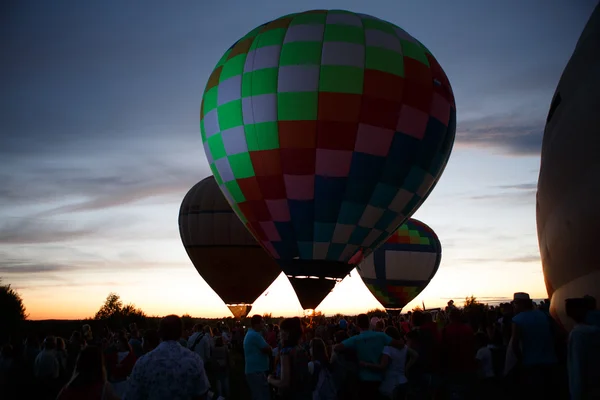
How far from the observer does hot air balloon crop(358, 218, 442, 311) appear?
92.7 feet

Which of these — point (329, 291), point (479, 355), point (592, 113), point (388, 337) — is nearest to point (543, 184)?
point (592, 113)

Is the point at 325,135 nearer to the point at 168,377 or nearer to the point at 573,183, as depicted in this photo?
the point at 573,183

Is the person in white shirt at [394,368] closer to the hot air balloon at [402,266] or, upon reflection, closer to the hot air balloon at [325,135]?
the hot air balloon at [325,135]

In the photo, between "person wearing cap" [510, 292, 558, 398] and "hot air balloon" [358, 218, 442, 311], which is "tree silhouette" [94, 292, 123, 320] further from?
"person wearing cap" [510, 292, 558, 398]

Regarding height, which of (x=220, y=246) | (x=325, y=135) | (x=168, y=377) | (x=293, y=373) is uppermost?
(x=325, y=135)

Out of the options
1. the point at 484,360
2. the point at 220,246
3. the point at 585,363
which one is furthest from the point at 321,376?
the point at 220,246

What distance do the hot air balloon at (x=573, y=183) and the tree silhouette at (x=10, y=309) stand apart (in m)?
38.9

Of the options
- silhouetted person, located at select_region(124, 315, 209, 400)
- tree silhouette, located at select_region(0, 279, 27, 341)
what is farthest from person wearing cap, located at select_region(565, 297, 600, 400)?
tree silhouette, located at select_region(0, 279, 27, 341)

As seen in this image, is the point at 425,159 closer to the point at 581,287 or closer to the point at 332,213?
the point at 332,213

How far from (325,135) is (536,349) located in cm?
818

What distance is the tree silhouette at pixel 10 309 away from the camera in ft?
128

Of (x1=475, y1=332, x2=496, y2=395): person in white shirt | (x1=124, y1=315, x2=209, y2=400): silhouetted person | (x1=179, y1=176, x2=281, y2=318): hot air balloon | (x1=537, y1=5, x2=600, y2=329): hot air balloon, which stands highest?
(x1=179, y1=176, x2=281, y2=318): hot air balloon

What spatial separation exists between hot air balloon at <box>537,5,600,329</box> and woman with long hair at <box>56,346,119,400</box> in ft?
13.8

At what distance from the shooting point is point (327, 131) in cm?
1277
